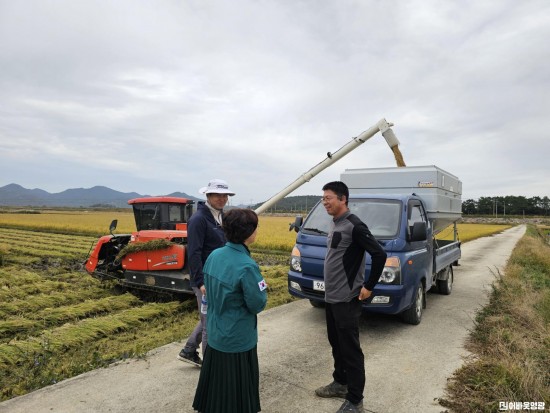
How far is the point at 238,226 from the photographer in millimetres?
2406

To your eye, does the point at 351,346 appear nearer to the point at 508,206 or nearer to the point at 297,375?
the point at 297,375

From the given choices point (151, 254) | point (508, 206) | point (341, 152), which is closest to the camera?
point (151, 254)

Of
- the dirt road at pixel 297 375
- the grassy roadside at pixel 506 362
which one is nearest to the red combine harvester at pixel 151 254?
the dirt road at pixel 297 375

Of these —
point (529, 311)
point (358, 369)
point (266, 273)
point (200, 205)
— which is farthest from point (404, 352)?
point (266, 273)

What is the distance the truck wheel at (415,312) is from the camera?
5.61 metres

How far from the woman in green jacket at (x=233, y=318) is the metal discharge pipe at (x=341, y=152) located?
30.2ft

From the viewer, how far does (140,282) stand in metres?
7.31

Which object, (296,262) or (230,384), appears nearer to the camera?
(230,384)

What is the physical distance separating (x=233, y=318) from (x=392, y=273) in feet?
10.5

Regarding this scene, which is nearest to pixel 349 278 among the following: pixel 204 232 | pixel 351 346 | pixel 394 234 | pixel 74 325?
pixel 351 346

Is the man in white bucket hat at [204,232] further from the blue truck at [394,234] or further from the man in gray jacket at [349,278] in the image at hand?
the blue truck at [394,234]

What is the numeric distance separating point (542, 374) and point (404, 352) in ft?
4.71

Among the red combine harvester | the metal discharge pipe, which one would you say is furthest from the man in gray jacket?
the metal discharge pipe

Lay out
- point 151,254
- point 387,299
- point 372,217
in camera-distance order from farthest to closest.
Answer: point 151,254 → point 372,217 → point 387,299
